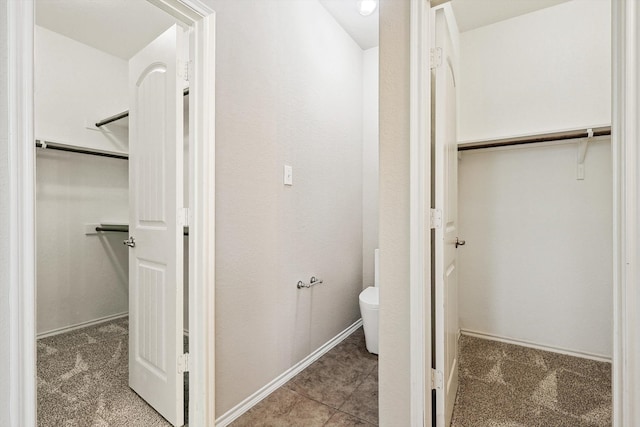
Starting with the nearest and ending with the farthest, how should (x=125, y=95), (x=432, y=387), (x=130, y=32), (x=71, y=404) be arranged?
(x=432, y=387) < (x=71, y=404) < (x=130, y=32) < (x=125, y=95)

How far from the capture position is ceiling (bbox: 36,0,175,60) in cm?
229

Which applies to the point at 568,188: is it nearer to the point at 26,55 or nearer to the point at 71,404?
the point at 26,55

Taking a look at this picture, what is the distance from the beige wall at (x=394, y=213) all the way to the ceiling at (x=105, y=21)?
1.84 m

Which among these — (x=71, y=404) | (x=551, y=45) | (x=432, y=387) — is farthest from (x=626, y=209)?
(x=71, y=404)

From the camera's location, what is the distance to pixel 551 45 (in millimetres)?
2404

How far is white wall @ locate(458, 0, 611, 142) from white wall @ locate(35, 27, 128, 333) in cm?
343

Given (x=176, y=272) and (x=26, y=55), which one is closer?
(x=26, y=55)

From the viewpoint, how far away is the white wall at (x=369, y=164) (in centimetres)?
303

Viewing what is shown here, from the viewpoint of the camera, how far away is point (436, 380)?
1.32 metres

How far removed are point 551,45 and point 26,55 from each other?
3.18 metres

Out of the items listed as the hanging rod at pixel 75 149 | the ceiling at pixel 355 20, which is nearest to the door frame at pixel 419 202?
the ceiling at pixel 355 20

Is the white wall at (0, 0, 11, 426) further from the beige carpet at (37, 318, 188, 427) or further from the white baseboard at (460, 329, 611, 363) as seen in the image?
the white baseboard at (460, 329, 611, 363)

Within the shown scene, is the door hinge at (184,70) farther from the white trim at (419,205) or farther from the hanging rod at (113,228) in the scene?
the hanging rod at (113,228)

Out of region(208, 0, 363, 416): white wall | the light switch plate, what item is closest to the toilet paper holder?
region(208, 0, 363, 416): white wall
